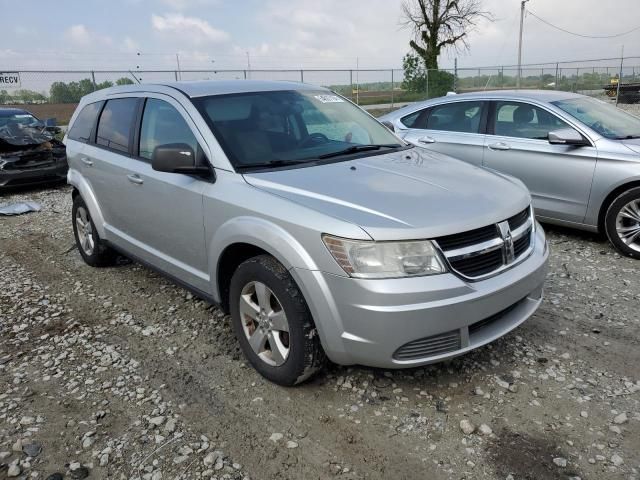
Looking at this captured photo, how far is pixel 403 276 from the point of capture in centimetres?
258

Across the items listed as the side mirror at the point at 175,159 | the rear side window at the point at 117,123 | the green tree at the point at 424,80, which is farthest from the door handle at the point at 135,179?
the green tree at the point at 424,80

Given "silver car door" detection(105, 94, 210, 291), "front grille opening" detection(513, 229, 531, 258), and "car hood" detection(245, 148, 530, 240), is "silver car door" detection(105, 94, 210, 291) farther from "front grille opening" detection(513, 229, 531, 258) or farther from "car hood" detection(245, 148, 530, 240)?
"front grille opening" detection(513, 229, 531, 258)

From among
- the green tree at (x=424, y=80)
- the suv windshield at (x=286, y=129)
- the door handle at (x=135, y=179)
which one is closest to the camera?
the suv windshield at (x=286, y=129)

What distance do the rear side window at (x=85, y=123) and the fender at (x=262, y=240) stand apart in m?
2.47

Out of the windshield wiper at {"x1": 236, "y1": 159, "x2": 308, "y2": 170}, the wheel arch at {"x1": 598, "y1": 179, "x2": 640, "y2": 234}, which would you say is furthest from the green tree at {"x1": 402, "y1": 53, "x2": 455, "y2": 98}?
the windshield wiper at {"x1": 236, "y1": 159, "x2": 308, "y2": 170}

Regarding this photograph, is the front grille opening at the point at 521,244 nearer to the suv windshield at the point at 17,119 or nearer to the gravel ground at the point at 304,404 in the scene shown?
the gravel ground at the point at 304,404

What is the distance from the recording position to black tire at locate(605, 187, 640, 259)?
5.06 m

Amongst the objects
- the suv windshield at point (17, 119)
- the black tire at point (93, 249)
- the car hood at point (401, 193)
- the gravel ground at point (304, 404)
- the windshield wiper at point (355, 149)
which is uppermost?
the suv windshield at point (17, 119)

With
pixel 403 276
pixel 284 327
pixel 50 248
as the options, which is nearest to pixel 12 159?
pixel 50 248

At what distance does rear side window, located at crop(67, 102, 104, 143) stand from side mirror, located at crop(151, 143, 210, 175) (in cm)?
207

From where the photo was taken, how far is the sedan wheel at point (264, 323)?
302 cm

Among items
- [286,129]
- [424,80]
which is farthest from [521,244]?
[424,80]

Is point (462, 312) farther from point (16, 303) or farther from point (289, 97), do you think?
point (16, 303)

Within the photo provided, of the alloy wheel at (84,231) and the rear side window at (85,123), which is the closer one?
the rear side window at (85,123)
